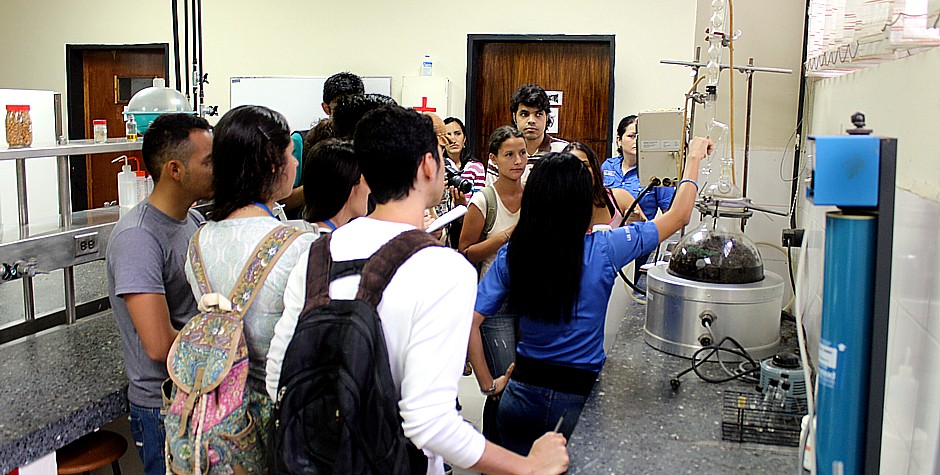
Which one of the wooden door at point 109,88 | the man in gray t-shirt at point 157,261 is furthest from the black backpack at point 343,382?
the wooden door at point 109,88

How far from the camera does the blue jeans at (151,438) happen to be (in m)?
1.82

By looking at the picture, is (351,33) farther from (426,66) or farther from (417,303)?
(417,303)

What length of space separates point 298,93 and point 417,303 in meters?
5.18

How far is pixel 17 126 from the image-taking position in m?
2.25

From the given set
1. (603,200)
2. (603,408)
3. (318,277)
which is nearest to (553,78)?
(603,200)

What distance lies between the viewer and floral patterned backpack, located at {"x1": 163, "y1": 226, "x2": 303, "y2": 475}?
1.53m

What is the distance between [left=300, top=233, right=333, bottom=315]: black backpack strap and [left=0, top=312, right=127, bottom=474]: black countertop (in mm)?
806

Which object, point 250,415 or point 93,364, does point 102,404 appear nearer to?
point 93,364

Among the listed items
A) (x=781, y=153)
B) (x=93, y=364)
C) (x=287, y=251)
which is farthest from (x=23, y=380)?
(x=781, y=153)

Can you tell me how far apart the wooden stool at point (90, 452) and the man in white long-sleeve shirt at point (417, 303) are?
857 mm

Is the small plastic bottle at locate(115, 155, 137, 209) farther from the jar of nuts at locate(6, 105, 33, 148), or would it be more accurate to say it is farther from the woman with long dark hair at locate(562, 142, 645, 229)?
the woman with long dark hair at locate(562, 142, 645, 229)

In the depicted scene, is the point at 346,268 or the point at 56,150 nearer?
the point at 346,268

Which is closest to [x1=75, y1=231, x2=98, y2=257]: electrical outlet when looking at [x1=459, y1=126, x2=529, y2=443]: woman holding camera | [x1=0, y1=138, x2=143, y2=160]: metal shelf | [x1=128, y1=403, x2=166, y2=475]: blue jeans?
[x1=0, y1=138, x2=143, y2=160]: metal shelf

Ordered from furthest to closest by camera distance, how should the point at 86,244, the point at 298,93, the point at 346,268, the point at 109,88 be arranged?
1. the point at 109,88
2. the point at 298,93
3. the point at 86,244
4. the point at 346,268
